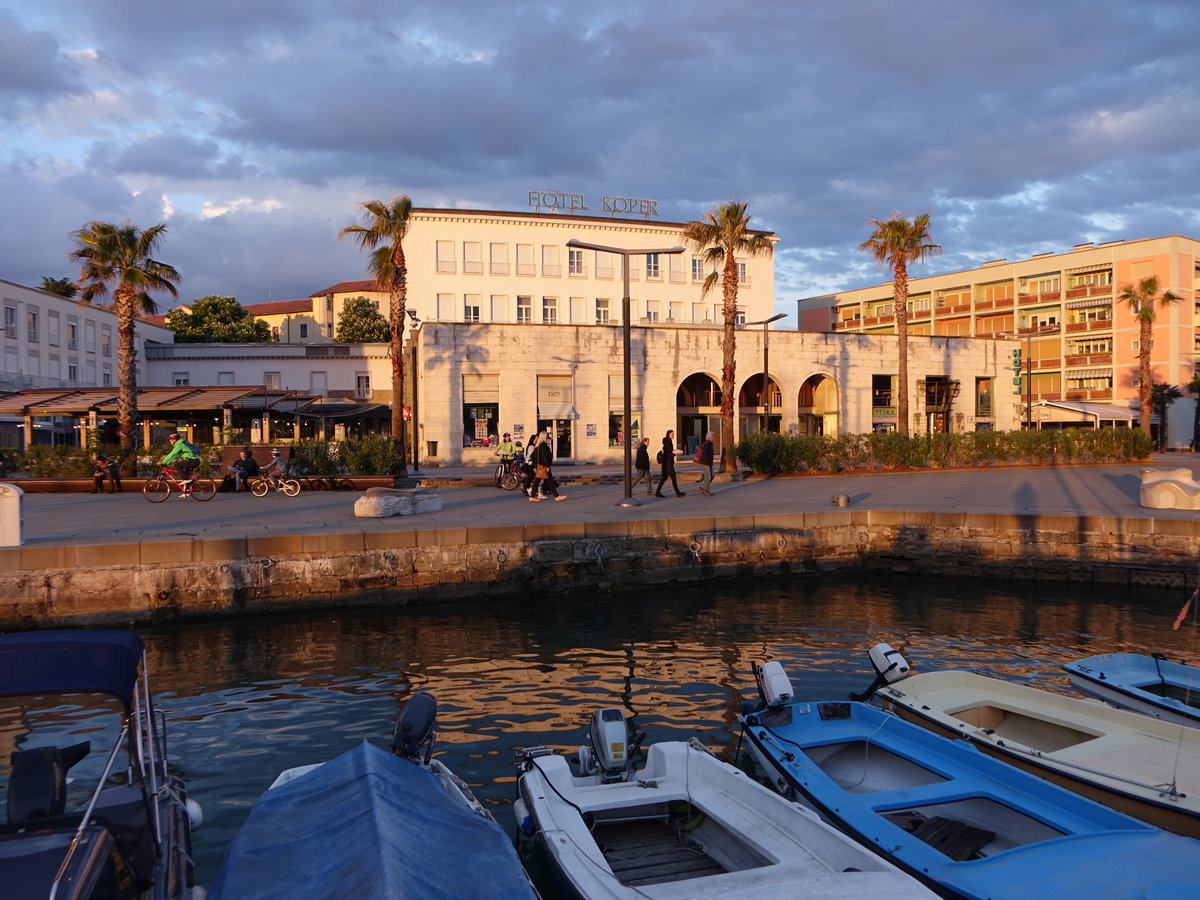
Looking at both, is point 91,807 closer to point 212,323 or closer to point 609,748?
point 609,748

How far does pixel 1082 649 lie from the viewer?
11328 mm

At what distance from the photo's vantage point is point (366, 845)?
3807 millimetres

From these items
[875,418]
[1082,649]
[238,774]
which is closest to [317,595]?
[238,774]

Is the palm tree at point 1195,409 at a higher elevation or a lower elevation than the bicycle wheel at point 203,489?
higher

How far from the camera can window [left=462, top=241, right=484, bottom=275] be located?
50.5 metres

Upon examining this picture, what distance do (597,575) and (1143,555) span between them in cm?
1005

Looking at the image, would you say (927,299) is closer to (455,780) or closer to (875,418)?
(875,418)

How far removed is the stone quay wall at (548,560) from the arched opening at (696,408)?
2594 centimetres

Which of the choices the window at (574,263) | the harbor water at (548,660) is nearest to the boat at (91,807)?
the harbor water at (548,660)

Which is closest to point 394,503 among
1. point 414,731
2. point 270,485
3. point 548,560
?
point 548,560

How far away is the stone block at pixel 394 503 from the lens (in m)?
17.2

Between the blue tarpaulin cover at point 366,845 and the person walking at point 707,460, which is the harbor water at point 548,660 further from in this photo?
Result: the person walking at point 707,460

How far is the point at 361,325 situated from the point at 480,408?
31918mm

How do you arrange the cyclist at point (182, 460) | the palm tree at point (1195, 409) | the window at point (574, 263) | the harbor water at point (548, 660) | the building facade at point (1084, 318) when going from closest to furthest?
the harbor water at point (548, 660) → the cyclist at point (182, 460) → the window at point (574, 263) → the palm tree at point (1195, 409) → the building facade at point (1084, 318)
